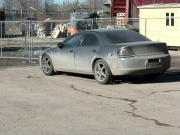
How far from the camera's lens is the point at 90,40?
12617 millimetres

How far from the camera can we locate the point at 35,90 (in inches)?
436

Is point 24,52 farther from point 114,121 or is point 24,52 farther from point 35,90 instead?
point 114,121

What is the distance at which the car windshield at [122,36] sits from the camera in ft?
39.5

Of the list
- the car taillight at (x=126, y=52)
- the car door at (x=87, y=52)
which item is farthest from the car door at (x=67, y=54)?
the car taillight at (x=126, y=52)

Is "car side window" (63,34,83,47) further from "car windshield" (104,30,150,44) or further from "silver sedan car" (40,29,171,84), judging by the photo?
"car windshield" (104,30,150,44)

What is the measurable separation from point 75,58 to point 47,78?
1184 mm

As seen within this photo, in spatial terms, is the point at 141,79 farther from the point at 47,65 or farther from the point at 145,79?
the point at 47,65

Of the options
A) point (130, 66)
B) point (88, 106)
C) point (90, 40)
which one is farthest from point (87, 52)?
point (88, 106)

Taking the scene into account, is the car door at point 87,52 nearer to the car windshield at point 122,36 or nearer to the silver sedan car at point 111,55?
the silver sedan car at point 111,55

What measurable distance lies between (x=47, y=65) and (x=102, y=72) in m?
2.71

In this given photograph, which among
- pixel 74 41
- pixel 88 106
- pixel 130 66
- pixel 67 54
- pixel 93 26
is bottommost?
pixel 88 106

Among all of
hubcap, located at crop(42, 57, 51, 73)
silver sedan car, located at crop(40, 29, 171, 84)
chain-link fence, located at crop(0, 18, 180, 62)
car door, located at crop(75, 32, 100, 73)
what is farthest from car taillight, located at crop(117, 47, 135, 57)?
chain-link fence, located at crop(0, 18, 180, 62)

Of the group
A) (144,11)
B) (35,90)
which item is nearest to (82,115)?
(35,90)

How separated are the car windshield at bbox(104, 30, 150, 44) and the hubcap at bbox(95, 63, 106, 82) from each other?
2.35ft
